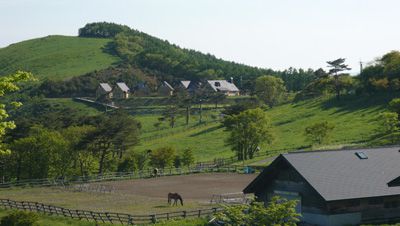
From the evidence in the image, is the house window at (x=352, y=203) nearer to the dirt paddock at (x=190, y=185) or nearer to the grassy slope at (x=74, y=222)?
the grassy slope at (x=74, y=222)

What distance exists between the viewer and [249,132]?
269 feet

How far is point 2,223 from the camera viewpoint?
39.4 meters

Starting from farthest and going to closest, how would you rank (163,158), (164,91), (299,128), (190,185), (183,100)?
(164,91), (183,100), (299,128), (163,158), (190,185)

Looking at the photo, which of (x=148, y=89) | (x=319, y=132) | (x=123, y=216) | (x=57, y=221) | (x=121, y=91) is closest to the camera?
(x=123, y=216)

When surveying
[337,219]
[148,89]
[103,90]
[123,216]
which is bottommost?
[123,216]

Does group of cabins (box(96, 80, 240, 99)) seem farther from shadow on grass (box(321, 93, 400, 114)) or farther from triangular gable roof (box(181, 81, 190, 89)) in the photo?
shadow on grass (box(321, 93, 400, 114))

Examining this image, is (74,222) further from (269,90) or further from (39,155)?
(269,90)

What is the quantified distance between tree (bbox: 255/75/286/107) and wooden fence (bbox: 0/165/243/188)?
71153 mm

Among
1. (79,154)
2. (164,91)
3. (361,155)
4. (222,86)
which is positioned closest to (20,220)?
(361,155)

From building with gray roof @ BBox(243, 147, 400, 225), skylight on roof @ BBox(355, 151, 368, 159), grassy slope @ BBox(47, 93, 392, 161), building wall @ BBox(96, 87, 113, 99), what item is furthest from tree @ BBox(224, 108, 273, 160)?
building wall @ BBox(96, 87, 113, 99)

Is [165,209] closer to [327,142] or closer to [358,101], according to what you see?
[327,142]

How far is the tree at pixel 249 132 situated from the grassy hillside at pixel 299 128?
342 cm

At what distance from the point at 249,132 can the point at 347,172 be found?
49.0m

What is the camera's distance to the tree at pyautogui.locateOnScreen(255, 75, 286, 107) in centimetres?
14512
